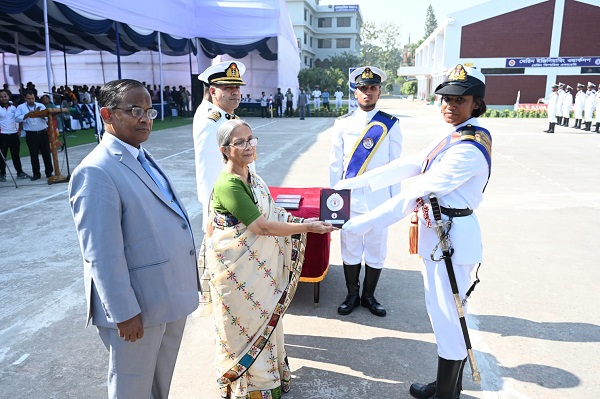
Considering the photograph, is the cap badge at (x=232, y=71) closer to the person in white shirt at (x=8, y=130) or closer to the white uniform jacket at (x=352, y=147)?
the white uniform jacket at (x=352, y=147)

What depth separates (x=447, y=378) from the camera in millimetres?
2576

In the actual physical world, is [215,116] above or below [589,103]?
below

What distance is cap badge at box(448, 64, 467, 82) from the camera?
2373 mm

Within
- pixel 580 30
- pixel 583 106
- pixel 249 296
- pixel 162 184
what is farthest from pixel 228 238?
pixel 580 30

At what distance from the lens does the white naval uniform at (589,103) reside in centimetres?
1752

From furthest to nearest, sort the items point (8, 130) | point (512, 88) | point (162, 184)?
point (512, 88), point (8, 130), point (162, 184)

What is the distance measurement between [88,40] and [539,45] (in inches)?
1169

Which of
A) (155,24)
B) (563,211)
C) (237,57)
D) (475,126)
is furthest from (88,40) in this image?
(475,126)

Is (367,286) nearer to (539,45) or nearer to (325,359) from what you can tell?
(325,359)

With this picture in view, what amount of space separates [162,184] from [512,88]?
35607 millimetres

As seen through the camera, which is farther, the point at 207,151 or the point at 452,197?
the point at 207,151

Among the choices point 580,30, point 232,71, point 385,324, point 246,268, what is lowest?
point 385,324

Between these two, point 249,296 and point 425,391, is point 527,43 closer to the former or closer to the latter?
point 425,391

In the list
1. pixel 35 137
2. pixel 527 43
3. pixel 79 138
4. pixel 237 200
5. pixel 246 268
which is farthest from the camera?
pixel 527 43
